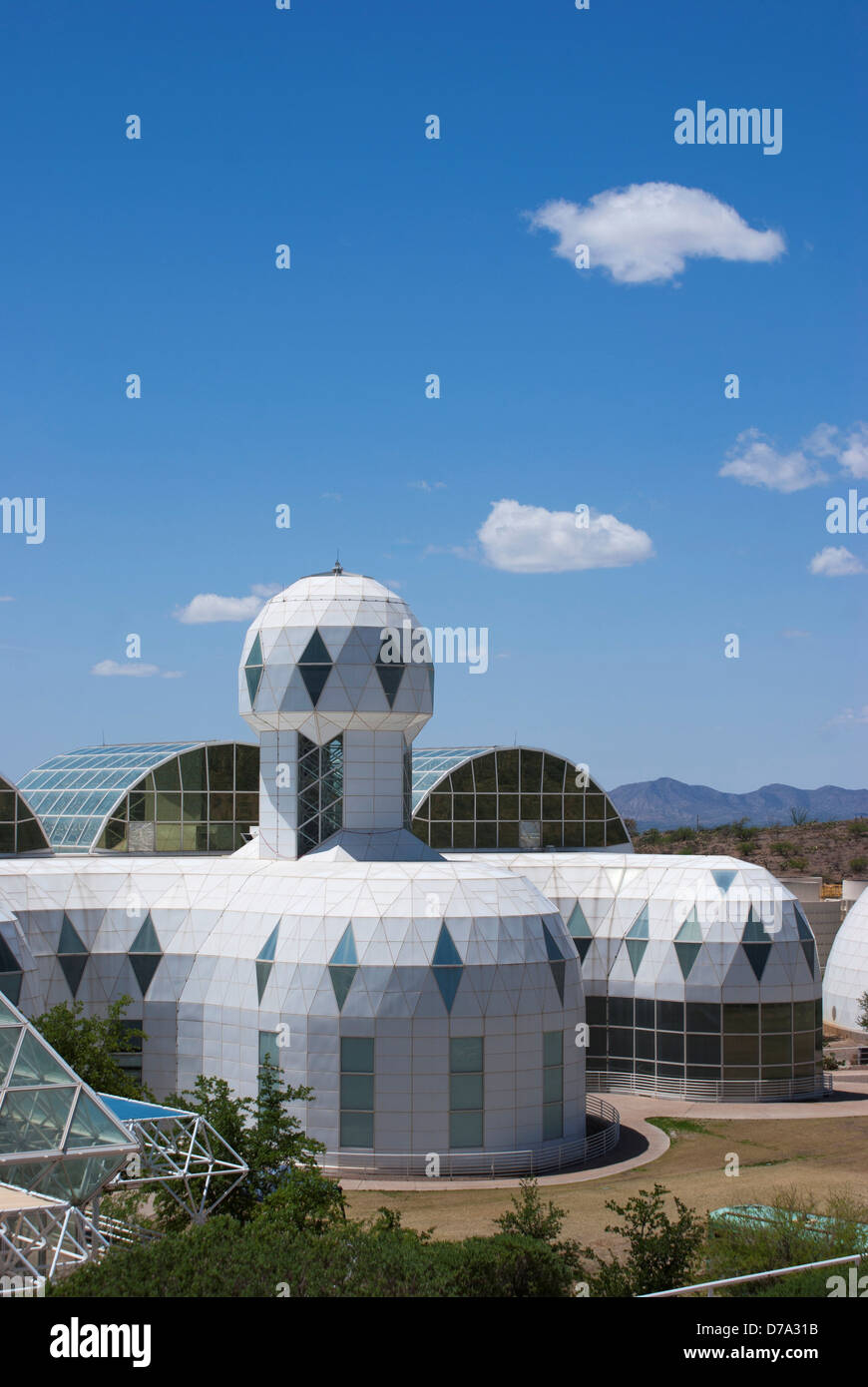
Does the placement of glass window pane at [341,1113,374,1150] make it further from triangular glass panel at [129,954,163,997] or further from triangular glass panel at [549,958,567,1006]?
triangular glass panel at [129,954,163,997]

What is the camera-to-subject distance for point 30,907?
143 feet

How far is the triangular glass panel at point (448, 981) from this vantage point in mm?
38531

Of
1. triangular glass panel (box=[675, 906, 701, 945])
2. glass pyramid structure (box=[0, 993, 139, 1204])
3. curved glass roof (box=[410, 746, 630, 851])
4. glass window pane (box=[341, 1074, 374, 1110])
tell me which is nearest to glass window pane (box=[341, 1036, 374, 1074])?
glass window pane (box=[341, 1074, 374, 1110])

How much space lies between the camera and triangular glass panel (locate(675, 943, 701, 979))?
1939 inches

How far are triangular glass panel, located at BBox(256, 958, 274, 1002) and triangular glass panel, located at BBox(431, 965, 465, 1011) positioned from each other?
4981mm

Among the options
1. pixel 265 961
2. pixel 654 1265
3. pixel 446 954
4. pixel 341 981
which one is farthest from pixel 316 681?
pixel 654 1265

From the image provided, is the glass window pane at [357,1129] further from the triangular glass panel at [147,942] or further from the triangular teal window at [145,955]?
the triangular glass panel at [147,942]

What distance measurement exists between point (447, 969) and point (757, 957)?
15.0m

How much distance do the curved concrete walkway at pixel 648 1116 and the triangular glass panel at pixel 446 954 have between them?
572cm

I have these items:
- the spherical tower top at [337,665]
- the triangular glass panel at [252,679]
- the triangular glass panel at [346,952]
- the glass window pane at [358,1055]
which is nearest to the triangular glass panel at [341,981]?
the triangular glass panel at [346,952]

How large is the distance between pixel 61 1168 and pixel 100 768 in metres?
38.3

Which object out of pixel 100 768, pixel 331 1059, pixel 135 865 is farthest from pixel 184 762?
pixel 331 1059
